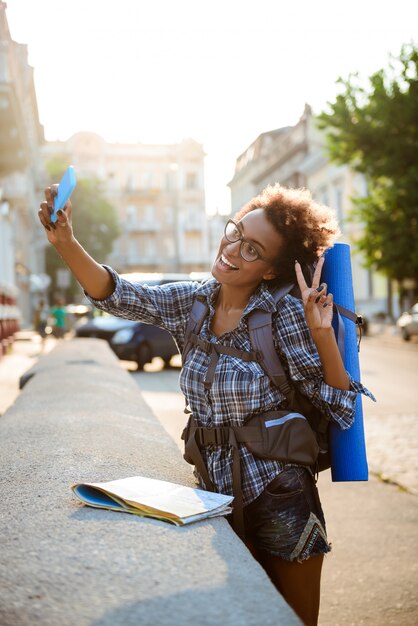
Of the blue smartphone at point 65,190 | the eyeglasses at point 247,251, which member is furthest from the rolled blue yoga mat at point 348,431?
the blue smartphone at point 65,190

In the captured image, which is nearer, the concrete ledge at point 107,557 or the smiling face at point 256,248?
the concrete ledge at point 107,557

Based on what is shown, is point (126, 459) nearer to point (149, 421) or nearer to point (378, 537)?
point (149, 421)

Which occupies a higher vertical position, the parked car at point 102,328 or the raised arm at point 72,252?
the raised arm at point 72,252

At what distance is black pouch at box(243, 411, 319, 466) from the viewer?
2.51m

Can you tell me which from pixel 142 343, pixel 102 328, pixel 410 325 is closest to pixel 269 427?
pixel 142 343

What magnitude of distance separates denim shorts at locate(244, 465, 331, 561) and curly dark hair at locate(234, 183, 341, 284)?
68 cm

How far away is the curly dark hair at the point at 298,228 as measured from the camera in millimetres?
2764

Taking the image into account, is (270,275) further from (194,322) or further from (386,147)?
(386,147)

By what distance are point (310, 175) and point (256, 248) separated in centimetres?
5222

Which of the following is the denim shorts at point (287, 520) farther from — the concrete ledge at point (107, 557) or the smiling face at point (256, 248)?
the smiling face at point (256, 248)

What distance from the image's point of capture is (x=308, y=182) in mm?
54938

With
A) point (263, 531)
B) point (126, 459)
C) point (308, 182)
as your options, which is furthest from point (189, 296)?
point (308, 182)

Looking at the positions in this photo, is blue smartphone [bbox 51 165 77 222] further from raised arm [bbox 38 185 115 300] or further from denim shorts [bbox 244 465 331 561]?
denim shorts [bbox 244 465 331 561]

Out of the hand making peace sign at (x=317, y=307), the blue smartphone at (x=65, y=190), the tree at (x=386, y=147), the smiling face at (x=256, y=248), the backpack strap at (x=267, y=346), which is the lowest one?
the backpack strap at (x=267, y=346)
